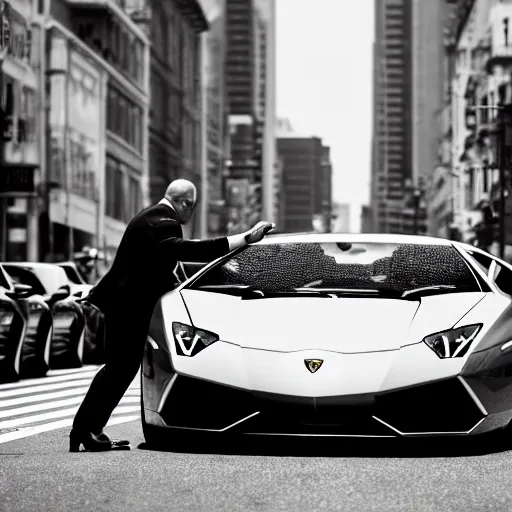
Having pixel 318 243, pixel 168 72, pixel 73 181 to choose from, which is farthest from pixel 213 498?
pixel 168 72

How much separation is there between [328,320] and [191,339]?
2.46ft

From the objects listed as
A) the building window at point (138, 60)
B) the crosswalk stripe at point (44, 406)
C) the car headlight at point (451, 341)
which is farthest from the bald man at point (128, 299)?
the building window at point (138, 60)

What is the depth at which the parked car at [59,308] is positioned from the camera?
17.0 meters

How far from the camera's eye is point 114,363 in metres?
7.87

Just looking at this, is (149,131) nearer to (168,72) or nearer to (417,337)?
(168,72)

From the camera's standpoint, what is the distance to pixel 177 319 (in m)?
7.80

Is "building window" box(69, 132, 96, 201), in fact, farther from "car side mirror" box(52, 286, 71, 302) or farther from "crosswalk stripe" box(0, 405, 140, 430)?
"crosswalk stripe" box(0, 405, 140, 430)

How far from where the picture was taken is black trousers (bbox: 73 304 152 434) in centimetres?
785

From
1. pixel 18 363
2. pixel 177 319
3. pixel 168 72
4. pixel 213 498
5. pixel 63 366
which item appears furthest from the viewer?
pixel 168 72

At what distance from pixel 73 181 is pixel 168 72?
41491 millimetres

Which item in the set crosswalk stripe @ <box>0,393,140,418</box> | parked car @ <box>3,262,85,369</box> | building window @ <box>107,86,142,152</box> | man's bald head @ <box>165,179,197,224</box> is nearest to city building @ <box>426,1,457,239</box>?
building window @ <box>107,86,142,152</box>

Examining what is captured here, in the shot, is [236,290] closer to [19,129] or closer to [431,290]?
[431,290]

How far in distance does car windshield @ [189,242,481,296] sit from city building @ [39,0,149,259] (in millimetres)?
48863

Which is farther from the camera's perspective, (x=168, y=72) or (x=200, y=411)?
(x=168, y=72)
